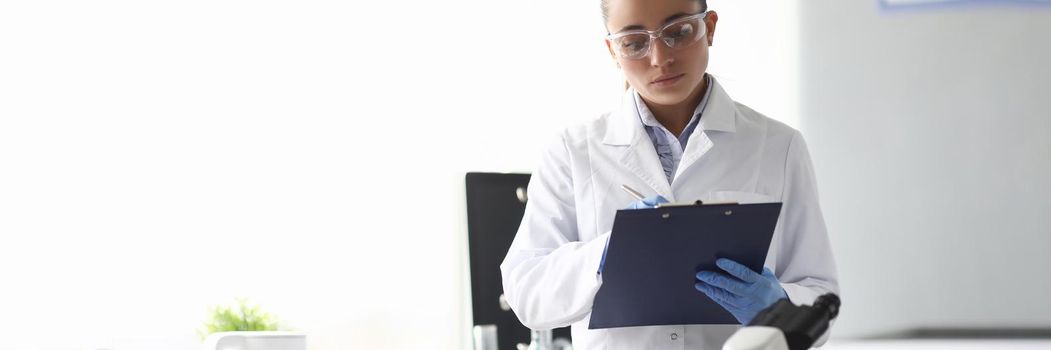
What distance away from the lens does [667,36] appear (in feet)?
5.00

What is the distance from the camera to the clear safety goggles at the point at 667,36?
4.99ft

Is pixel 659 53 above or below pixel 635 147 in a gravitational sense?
above

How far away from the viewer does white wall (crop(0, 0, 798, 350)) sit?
291cm

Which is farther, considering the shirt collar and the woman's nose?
the shirt collar

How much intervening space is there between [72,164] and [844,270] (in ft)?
6.90

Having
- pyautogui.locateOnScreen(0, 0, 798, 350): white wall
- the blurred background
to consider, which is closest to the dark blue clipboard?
pyautogui.locateOnScreen(0, 0, 798, 350): white wall

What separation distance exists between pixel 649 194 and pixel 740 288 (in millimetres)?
275

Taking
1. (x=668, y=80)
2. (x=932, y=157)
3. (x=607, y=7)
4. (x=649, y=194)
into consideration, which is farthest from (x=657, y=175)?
(x=932, y=157)

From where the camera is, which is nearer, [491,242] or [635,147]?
[635,147]

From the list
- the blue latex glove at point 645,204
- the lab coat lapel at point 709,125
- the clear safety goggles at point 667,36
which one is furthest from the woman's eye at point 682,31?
the blue latex glove at point 645,204

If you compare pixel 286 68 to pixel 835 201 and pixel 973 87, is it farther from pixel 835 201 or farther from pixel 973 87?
pixel 973 87

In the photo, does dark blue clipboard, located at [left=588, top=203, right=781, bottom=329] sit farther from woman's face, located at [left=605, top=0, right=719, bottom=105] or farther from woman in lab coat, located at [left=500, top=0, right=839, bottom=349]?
woman's face, located at [left=605, top=0, right=719, bottom=105]

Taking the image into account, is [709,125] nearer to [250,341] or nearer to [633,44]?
[633,44]

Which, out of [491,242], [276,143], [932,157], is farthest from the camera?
[276,143]
